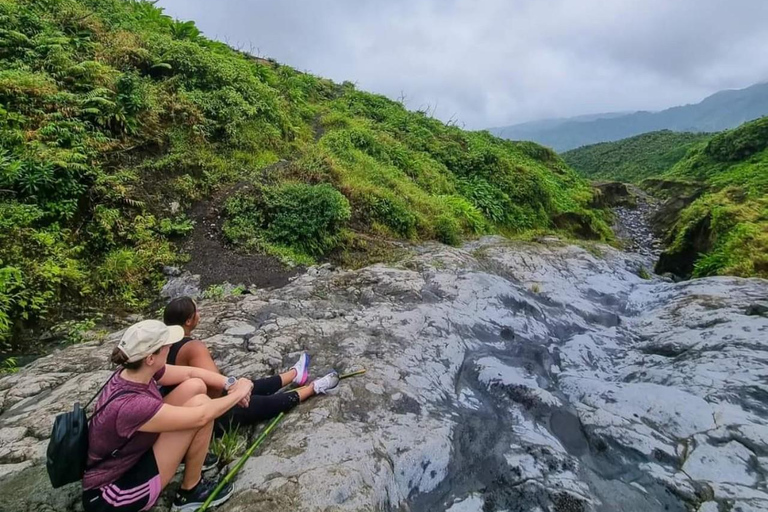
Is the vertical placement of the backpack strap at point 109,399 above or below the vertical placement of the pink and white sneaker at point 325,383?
above

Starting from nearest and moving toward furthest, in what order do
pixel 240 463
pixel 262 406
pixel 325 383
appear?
pixel 240 463
pixel 262 406
pixel 325 383

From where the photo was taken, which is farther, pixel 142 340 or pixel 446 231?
pixel 446 231

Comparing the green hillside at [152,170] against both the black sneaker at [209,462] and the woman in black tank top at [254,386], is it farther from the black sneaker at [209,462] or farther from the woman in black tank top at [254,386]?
the black sneaker at [209,462]

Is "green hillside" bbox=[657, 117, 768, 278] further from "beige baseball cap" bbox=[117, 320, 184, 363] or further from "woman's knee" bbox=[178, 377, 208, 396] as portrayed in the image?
"beige baseball cap" bbox=[117, 320, 184, 363]

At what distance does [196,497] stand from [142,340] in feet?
4.61

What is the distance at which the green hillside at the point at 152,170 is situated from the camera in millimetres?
7723

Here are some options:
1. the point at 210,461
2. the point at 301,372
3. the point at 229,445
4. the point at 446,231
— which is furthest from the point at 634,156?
the point at 210,461

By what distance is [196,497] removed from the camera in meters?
3.41

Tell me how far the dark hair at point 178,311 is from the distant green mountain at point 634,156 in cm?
4214

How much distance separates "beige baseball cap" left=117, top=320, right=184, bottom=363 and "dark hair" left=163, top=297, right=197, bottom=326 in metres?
1.20

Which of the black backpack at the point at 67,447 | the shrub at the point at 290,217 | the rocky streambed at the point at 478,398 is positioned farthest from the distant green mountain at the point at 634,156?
the black backpack at the point at 67,447

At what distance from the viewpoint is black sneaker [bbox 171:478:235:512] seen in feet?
11.1

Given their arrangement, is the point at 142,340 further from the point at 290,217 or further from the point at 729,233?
the point at 729,233

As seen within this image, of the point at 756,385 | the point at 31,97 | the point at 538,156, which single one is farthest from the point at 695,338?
the point at 538,156
